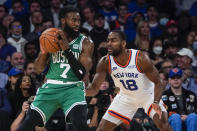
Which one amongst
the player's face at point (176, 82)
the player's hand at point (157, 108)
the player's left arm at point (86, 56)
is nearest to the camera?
the player's left arm at point (86, 56)

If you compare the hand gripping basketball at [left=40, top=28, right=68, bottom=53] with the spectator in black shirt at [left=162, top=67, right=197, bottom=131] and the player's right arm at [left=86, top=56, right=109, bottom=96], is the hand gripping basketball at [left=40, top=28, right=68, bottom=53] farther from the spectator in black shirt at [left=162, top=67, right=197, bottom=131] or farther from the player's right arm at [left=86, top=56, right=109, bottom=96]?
the spectator in black shirt at [left=162, top=67, right=197, bottom=131]

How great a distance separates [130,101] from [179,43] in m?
4.34

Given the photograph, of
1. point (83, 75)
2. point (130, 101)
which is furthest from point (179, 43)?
point (83, 75)

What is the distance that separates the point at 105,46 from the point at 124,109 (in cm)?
296

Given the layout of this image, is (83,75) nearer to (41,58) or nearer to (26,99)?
(41,58)

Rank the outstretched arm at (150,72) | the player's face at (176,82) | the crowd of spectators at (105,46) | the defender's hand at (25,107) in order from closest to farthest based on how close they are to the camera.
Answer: the outstretched arm at (150,72)
the defender's hand at (25,107)
the crowd of spectators at (105,46)
the player's face at (176,82)

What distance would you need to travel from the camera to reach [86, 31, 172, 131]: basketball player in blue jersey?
6.06m

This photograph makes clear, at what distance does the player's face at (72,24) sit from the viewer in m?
5.41

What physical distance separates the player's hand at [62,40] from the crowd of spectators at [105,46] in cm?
186

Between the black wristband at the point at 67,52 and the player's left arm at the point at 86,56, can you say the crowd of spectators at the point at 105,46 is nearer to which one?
the player's left arm at the point at 86,56

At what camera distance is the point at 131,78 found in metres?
6.14

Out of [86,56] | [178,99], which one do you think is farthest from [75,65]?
[178,99]

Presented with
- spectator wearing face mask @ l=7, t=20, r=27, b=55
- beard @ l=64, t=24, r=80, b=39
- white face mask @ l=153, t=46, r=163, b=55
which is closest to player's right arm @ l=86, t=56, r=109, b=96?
beard @ l=64, t=24, r=80, b=39

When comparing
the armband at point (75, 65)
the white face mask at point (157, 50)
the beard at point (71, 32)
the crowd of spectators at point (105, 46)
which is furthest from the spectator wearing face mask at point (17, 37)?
the armband at point (75, 65)
